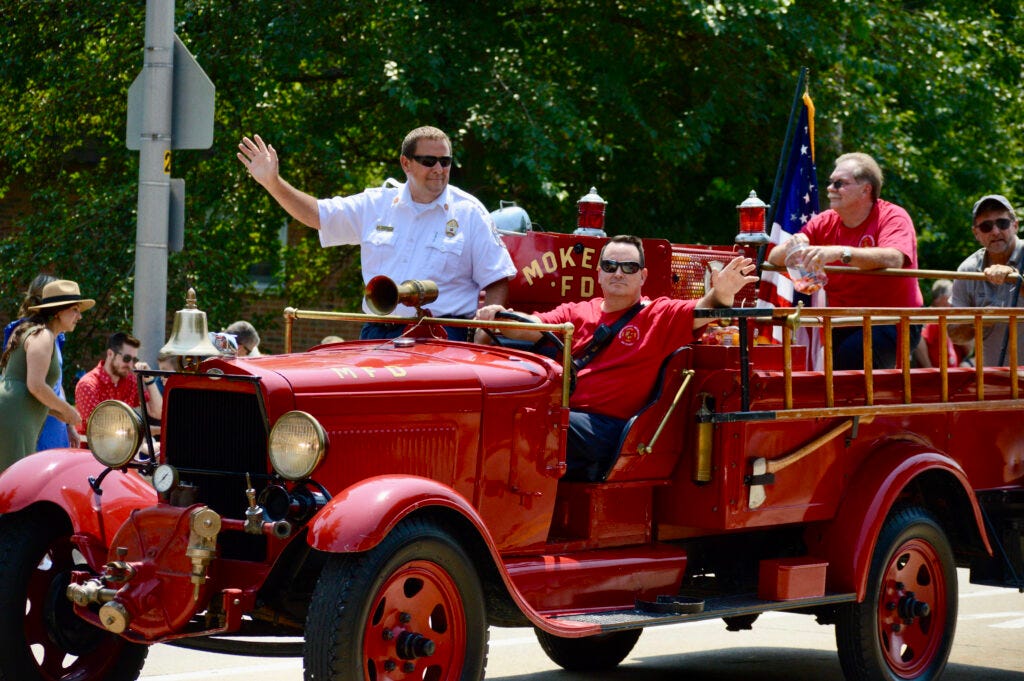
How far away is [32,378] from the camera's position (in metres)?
8.62

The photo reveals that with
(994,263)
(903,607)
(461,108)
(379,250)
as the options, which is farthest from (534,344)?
(461,108)

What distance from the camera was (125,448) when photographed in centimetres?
552

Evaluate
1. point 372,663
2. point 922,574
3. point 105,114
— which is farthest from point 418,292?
point 105,114

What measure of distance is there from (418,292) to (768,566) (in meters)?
1.90

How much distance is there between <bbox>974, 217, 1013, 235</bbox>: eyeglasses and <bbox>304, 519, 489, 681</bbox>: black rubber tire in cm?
410

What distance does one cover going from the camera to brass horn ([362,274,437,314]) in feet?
19.3

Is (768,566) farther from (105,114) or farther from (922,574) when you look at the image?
(105,114)

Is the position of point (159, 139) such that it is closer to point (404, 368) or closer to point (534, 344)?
point (534, 344)

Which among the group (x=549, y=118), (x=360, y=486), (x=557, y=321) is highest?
(x=549, y=118)

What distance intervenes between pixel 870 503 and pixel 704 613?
41.5 inches

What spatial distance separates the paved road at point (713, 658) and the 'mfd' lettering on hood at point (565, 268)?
1.85 m

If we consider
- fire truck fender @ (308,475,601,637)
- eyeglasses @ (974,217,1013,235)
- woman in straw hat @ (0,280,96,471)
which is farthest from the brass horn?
eyeglasses @ (974,217,1013,235)

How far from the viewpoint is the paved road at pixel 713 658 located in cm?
723

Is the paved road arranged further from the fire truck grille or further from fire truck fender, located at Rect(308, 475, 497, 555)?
fire truck fender, located at Rect(308, 475, 497, 555)
